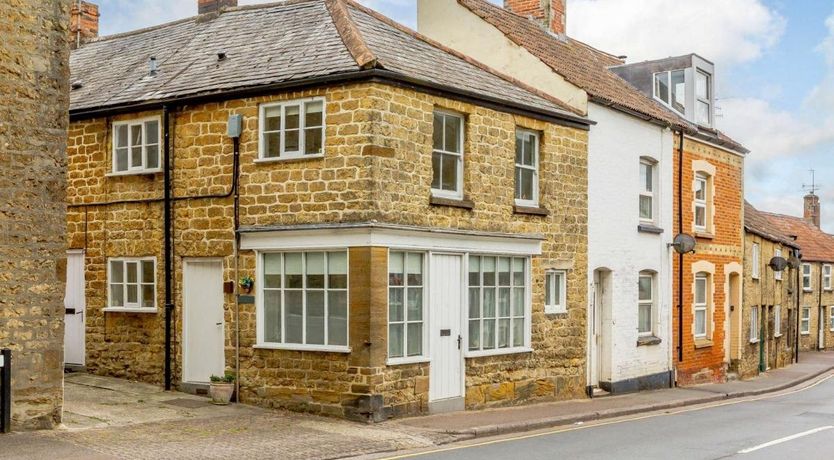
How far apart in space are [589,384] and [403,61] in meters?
8.34

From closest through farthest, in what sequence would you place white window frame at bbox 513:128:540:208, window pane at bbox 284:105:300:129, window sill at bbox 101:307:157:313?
window pane at bbox 284:105:300:129 → window sill at bbox 101:307:157:313 → white window frame at bbox 513:128:540:208

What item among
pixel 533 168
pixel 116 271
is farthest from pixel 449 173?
pixel 116 271

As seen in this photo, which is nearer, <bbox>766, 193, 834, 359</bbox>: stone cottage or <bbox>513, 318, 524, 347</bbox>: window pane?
<bbox>513, 318, 524, 347</bbox>: window pane

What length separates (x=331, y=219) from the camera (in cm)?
1553

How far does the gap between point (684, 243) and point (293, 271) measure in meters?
11.4

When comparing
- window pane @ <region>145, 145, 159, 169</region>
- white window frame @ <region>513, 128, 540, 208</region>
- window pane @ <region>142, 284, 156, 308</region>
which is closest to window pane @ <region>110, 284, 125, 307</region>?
window pane @ <region>142, 284, 156, 308</region>

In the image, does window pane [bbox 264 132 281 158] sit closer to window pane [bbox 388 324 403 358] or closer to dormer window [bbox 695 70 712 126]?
window pane [bbox 388 324 403 358]

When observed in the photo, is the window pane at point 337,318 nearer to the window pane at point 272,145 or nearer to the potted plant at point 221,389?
the potted plant at point 221,389

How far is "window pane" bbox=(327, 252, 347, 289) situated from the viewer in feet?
50.7

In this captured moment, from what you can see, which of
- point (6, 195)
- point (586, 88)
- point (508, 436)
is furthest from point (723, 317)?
point (6, 195)

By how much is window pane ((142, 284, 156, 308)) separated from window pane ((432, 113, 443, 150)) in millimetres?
6052

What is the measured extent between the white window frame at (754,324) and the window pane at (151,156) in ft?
67.6

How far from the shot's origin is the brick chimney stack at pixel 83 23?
25.1 m

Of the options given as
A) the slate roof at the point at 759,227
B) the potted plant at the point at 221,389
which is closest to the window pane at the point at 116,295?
the potted plant at the point at 221,389
